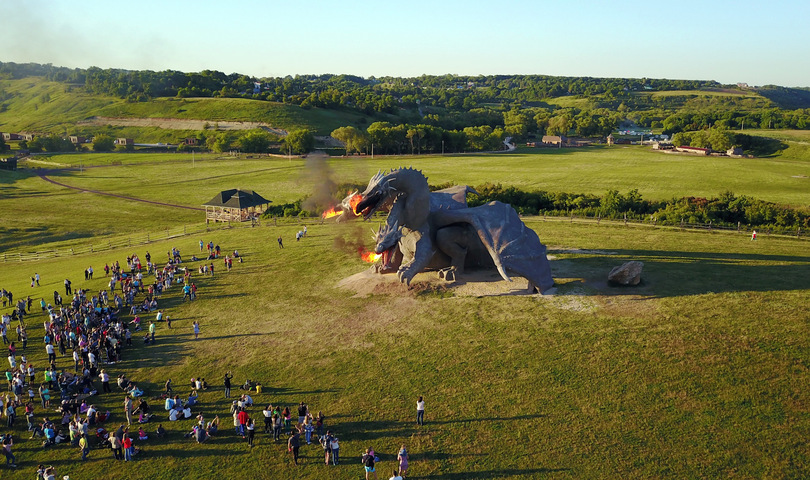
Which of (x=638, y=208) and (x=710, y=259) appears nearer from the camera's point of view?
(x=710, y=259)

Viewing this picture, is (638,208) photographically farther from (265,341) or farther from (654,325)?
(265,341)

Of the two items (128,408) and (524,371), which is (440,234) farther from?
(128,408)

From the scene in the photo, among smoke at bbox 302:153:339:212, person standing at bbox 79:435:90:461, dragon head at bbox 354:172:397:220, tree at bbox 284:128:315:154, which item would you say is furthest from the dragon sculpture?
tree at bbox 284:128:315:154

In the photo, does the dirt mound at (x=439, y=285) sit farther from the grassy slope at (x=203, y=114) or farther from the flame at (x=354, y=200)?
the grassy slope at (x=203, y=114)

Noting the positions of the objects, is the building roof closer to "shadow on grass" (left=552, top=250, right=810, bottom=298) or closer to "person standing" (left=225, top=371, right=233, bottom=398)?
"shadow on grass" (left=552, top=250, right=810, bottom=298)

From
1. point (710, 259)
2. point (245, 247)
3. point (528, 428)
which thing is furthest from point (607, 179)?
point (528, 428)

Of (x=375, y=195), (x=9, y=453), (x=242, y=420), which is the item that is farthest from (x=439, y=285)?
(x=9, y=453)
